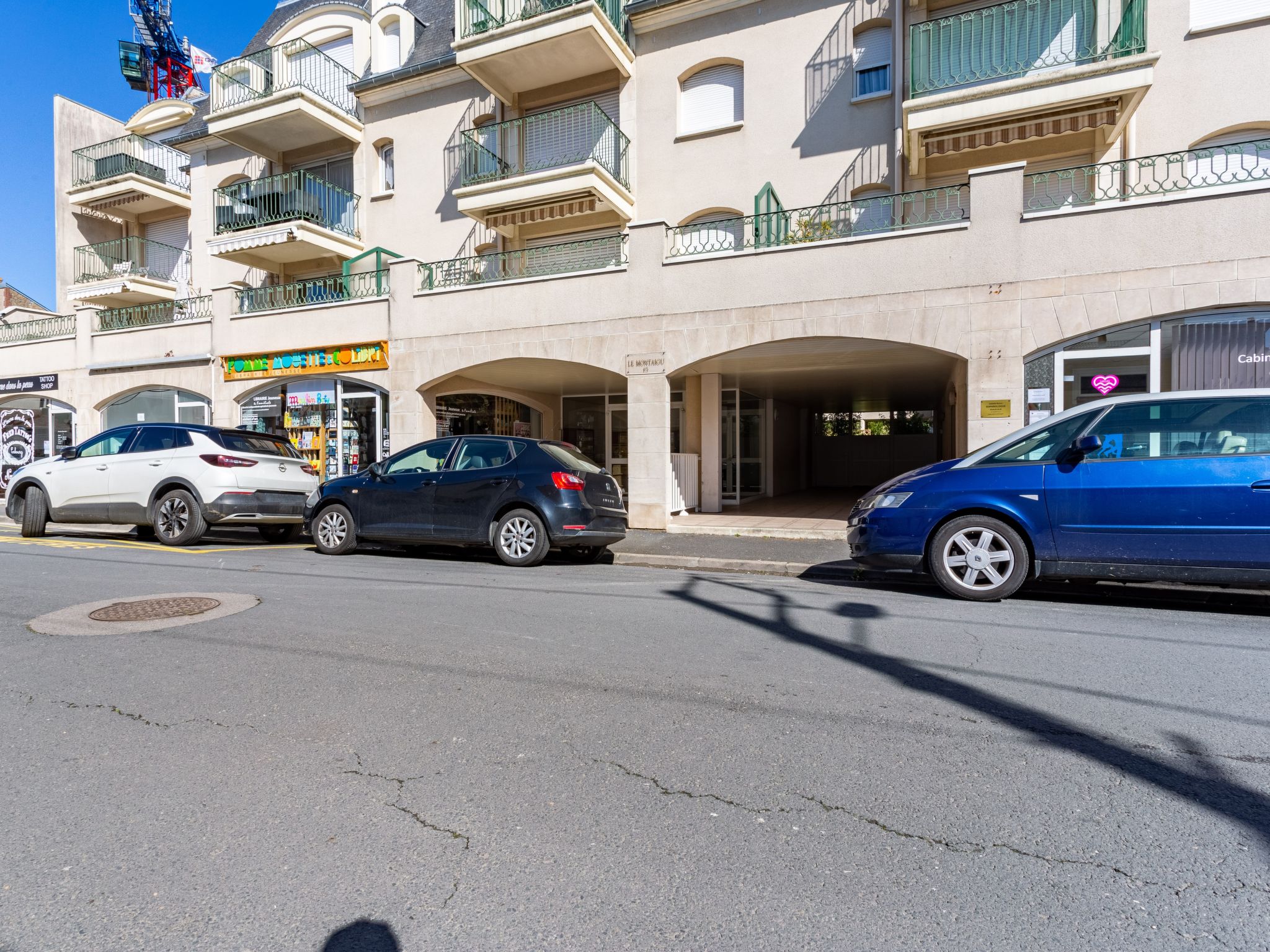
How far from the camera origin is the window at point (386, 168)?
1847 cm

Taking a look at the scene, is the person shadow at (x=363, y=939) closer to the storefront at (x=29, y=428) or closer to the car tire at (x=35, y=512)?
the car tire at (x=35, y=512)

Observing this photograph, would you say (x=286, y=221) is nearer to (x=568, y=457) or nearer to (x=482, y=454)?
(x=482, y=454)

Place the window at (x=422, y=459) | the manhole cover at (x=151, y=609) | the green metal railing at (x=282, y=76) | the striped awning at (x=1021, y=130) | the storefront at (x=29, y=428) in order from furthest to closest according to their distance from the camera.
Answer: the storefront at (x=29, y=428), the green metal railing at (x=282, y=76), the striped awning at (x=1021, y=130), the window at (x=422, y=459), the manhole cover at (x=151, y=609)

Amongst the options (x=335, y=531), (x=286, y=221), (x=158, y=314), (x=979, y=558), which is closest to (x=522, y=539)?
(x=335, y=531)

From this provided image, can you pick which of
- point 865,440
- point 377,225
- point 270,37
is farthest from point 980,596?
point 270,37

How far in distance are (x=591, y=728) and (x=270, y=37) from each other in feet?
76.8

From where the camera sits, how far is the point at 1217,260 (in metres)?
9.05

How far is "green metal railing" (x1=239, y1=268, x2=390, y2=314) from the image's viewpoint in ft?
49.7

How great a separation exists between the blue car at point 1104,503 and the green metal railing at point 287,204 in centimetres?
1650

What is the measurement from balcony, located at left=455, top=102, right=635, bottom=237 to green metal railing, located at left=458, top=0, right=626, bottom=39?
1.76 metres

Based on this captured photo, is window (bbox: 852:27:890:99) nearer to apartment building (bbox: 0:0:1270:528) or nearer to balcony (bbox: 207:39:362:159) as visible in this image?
apartment building (bbox: 0:0:1270:528)

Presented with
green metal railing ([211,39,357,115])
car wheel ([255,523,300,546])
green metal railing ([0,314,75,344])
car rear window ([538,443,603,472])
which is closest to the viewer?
car rear window ([538,443,603,472])

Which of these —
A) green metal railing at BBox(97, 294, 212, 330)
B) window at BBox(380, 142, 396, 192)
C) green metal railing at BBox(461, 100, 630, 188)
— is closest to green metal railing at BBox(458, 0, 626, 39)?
green metal railing at BBox(461, 100, 630, 188)

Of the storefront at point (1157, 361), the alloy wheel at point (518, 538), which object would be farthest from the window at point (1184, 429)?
the alloy wheel at point (518, 538)
